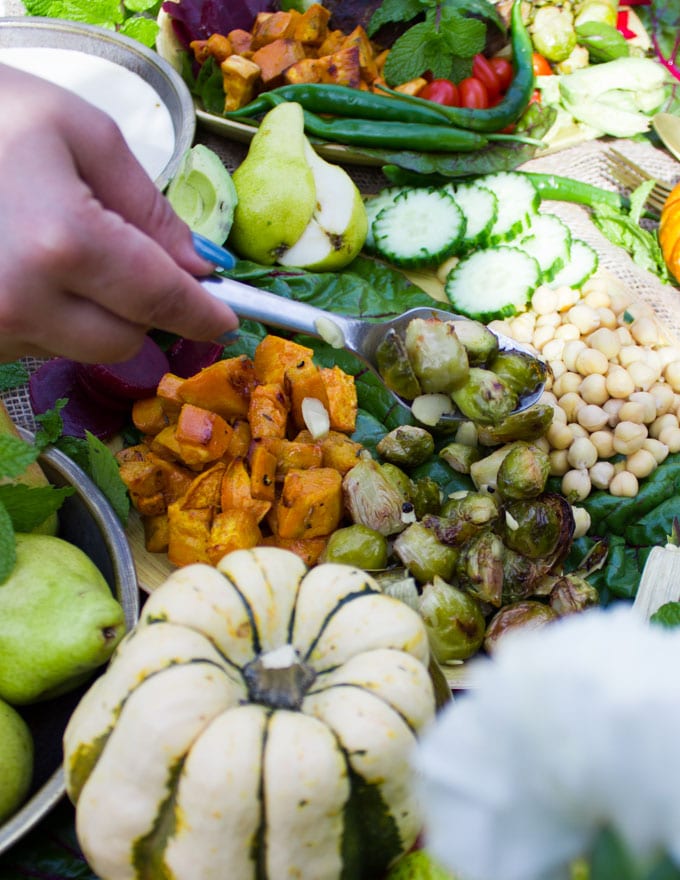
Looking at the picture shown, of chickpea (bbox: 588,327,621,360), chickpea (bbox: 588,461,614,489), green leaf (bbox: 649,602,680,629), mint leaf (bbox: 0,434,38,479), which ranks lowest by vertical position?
chickpea (bbox: 588,461,614,489)

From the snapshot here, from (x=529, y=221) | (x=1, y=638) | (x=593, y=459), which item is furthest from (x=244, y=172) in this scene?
(x=1, y=638)

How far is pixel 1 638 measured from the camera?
1.12 m

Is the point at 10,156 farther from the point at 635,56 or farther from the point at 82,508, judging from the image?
the point at 635,56

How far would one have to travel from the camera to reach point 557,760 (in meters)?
0.38

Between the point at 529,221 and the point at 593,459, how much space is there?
840mm

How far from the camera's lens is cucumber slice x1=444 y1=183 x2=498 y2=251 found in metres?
2.24

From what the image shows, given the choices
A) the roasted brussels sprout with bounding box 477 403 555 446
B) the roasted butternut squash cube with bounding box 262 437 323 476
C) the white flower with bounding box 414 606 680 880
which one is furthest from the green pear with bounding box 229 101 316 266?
the white flower with bounding box 414 606 680 880

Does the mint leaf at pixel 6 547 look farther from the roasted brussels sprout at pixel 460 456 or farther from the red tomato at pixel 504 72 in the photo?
the red tomato at pixel 504 72

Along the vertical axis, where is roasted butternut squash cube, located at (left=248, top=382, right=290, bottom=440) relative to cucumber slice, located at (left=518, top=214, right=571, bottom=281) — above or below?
below

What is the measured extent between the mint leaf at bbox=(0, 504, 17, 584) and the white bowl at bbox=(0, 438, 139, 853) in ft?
0.63

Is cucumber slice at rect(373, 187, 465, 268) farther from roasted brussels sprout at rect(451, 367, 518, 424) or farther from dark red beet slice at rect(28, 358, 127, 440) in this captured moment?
dark red beet slice at rect(28, 358, 127, 440)

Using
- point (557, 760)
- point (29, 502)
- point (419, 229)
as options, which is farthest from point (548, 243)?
point (557, 760)

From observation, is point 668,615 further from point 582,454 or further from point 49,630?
point 49,630

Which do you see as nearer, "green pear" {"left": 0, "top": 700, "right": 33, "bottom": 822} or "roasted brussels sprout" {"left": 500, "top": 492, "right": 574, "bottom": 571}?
"green pear" {"left": 0, "top": 700, "right": 33, "bottom": 822}
